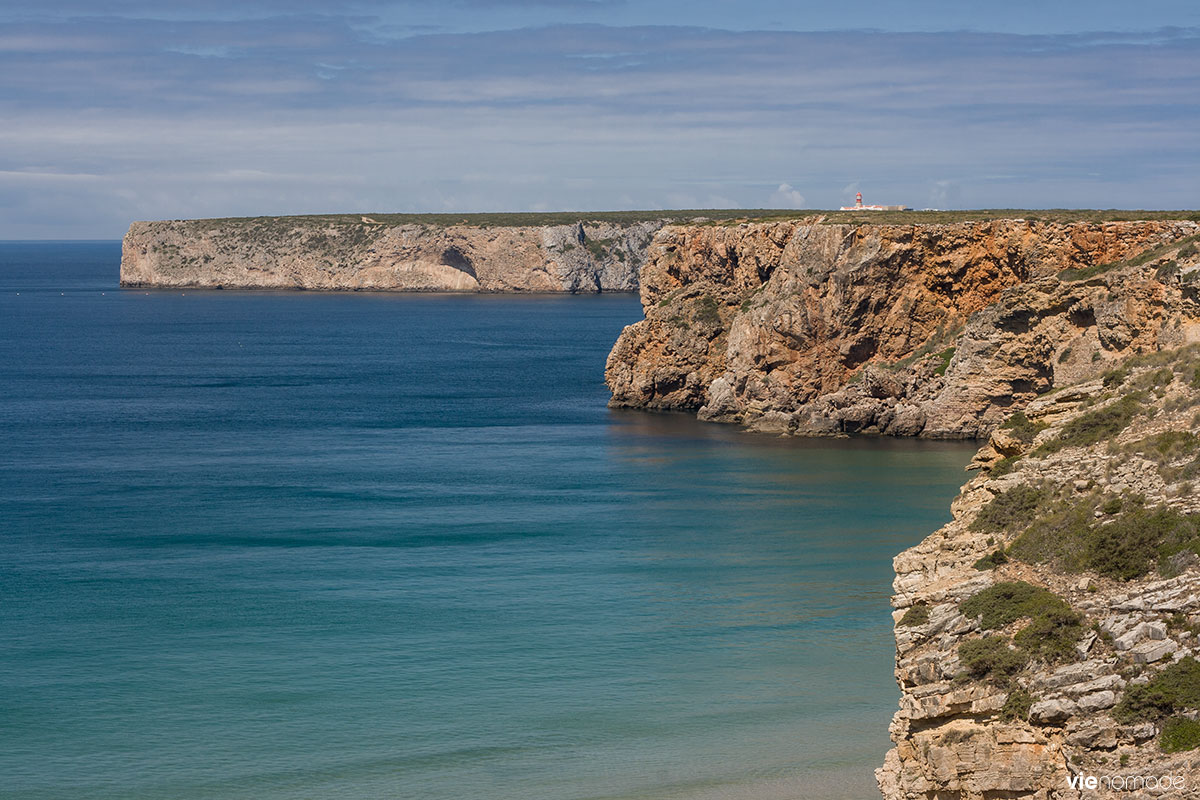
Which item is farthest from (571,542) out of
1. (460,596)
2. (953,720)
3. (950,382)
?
(953,720)

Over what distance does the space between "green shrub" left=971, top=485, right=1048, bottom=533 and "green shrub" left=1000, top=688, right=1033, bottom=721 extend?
3604 millimetres

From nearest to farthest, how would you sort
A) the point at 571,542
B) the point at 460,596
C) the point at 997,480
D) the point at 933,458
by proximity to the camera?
1. the point at 997,480
2. the point at 460,596
3. the point at 571,542
4. the point at 933,458

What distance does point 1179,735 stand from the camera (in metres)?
16.0

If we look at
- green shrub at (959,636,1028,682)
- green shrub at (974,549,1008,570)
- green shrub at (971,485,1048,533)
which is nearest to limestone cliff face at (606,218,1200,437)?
green shrub at (971,485,1048,533)

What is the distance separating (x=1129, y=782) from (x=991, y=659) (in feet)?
7.70

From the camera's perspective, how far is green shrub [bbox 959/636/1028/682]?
17500mm

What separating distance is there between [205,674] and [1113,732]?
2486cm

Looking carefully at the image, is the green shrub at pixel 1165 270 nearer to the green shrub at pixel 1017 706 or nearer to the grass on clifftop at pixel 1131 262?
the grass on clifftop at pixel 1131 262

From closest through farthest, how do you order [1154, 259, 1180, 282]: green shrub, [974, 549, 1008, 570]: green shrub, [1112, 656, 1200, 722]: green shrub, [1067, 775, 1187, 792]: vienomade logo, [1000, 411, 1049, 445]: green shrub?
[1067, 775, 1187, 792]: vienomade logo < [1112, 656, 1200, 722]: green shrub < [974, 549, 1008, 570]: green shrub < [1000, 411, 1049, 445]: green shrub < [1154, 259, 1180, 282]: green shrub

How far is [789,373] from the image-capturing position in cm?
7512

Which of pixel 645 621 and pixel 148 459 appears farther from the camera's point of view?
pixel 148 459

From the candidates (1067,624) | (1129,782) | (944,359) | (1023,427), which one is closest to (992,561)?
(1067,624)

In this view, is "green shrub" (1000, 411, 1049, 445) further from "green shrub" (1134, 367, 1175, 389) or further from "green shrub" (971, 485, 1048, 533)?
"green shrub" (971, 485, 1048, 533)

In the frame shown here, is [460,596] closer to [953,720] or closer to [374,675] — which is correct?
[374,675]
